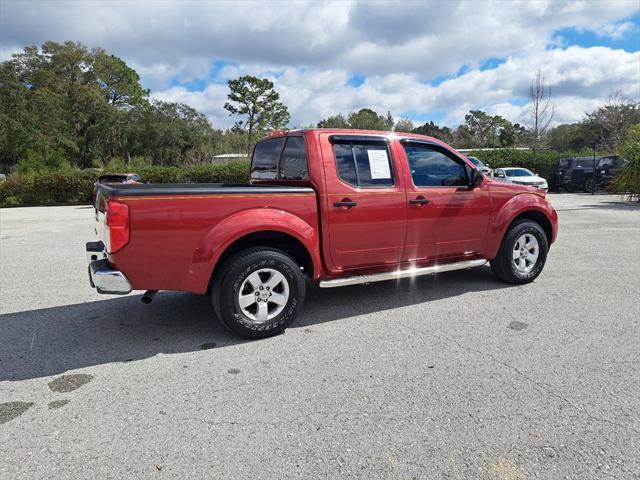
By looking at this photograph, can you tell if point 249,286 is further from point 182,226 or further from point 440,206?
point 440,206

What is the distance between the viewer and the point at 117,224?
11.2 ft

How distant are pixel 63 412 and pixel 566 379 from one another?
135 inches

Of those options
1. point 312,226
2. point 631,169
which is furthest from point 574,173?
point 312,226

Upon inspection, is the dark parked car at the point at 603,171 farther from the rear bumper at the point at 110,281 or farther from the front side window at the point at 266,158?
the rear bumper at the point at 110,281

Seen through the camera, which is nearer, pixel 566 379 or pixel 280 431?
pixel 280 431

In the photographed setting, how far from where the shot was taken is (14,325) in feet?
14.4

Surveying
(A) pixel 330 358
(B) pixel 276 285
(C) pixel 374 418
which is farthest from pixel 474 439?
(B) pixel 276 285

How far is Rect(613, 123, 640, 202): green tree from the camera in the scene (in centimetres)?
1644

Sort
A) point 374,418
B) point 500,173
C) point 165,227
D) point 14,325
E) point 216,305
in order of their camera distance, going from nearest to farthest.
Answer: point 374,418 → point 165,227 → point 216,305 → point 14,325 → point 500,173

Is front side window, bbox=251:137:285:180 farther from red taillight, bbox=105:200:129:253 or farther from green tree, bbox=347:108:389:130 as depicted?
green tree, bbox=347:108:389:130

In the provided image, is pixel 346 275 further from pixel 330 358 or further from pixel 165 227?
pixel 165 227

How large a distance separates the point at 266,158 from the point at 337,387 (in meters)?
2.97

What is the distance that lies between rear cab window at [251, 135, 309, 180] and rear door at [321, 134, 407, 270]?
267 millimetres

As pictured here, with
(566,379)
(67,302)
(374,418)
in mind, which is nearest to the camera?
(374,418)
